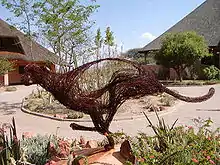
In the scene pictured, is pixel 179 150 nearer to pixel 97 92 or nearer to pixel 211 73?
pixel 97 92

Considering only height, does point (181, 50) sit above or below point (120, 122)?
above

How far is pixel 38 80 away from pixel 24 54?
2963cm

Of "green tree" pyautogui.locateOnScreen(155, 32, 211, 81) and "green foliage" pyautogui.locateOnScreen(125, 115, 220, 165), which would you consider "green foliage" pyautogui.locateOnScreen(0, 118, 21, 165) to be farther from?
"green tree" pyautogui.locateOnScreen(155, 32, 211, 81)

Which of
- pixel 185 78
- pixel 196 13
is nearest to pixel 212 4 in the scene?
pixel 196 13

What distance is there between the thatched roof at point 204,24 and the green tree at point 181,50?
207 inches

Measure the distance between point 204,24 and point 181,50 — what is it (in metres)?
10.3

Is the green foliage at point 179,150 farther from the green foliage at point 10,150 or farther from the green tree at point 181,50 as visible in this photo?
the green tree at point 181,50

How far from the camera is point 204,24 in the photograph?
32188 millimetres

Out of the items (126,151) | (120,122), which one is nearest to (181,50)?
(120,122)

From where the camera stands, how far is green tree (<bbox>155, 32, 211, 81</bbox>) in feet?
77.6

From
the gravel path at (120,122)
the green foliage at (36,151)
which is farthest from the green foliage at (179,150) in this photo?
the gravel path at (120,122)

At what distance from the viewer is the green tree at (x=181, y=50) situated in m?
23.7

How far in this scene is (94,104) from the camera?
3.97 m

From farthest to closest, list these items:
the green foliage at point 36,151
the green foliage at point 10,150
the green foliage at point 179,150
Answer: the green foliage at point 36,151, the green foliage at point 10,150, the green foliage at point 179,150
